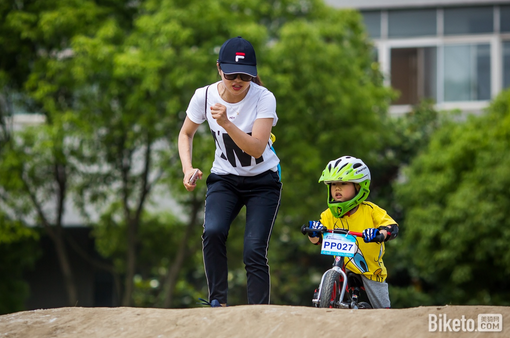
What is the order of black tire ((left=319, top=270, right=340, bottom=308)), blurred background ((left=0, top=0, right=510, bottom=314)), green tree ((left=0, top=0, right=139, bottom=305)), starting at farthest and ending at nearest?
green tree ((left=0, top=0, right=139, bottom=305))
blurred background ((left=0, top=0, right=510, bottom=314))
black tire ((left=319, top=270, right=340, bottom=308))

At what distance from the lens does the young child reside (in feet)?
18.2

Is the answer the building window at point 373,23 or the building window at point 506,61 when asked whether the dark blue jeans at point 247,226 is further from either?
the building window at point 506,61

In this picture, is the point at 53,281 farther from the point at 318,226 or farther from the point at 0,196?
the point at 318,226

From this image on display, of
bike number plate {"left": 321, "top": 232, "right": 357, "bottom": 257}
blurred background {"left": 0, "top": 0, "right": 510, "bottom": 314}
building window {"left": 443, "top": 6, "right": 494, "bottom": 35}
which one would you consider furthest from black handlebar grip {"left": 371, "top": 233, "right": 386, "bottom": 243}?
building window {"left": 443, "top": 6, "right": 494, "bottom": 35}

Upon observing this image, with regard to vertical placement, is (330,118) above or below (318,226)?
above

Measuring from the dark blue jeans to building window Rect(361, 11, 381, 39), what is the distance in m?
15.7

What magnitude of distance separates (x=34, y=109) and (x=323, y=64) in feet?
18.9

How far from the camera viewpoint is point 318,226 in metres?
5.54

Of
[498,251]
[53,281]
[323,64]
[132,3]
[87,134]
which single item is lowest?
[53,281]

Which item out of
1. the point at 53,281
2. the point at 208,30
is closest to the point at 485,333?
the point at 208,30

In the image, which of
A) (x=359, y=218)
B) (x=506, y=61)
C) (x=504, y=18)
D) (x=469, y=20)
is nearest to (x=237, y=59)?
(x=359, y=218)

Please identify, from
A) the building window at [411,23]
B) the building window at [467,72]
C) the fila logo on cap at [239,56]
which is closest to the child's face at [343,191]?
the fila logo on cap at [239,56]

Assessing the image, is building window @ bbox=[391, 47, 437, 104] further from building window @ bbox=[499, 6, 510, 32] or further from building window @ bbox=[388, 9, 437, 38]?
building window @ bbox=[499, 6, 510, 32]

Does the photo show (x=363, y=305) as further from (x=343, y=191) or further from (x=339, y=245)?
(x=343, y=191)
